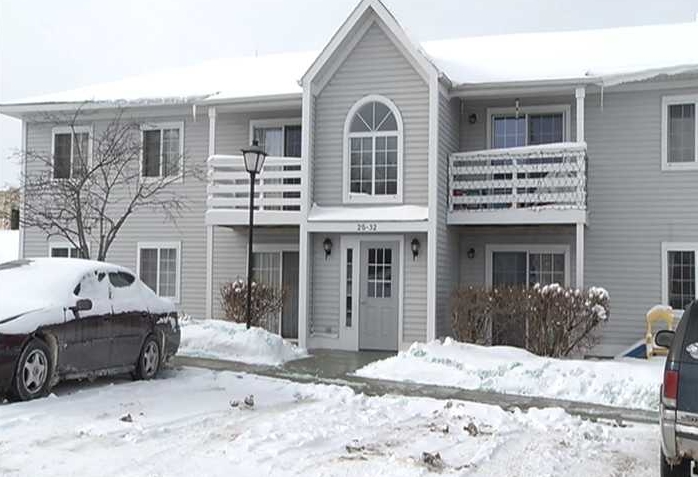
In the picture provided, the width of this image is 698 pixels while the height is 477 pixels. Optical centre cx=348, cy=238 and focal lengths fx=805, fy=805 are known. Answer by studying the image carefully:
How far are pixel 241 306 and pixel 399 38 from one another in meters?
6.50

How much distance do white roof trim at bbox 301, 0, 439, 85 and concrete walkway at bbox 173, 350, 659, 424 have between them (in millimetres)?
5753

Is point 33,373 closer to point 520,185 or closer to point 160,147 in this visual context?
point 520,185

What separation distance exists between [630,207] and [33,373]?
1213cm

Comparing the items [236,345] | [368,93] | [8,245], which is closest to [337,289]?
[236,345]

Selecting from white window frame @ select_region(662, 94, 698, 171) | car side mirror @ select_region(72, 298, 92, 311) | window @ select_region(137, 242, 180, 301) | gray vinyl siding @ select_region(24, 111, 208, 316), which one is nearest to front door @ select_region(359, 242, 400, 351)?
gray vinyl siding @ select_region(24, 111, 208, 316)

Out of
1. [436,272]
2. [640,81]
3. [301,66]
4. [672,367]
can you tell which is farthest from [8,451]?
[301,66]

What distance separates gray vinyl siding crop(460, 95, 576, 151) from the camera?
17.2m

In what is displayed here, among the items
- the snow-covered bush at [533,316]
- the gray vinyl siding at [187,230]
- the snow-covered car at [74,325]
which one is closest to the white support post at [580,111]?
the snow-covered bush at [533,316]

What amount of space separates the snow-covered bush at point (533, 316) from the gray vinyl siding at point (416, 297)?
0.77 metres

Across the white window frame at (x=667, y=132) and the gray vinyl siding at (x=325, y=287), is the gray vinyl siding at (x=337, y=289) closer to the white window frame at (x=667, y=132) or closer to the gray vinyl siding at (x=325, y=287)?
the gray vinyl siding at (x=325, y=287)

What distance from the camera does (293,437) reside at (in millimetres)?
7559

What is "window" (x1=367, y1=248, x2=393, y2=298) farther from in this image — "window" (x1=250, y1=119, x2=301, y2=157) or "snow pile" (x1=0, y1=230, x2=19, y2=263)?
"snow pile" (x1=0, y1=230, x2=19, y2=263)

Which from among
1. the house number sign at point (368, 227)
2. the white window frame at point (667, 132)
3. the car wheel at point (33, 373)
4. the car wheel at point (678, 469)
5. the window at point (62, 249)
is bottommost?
the car wheel at point (678, 469)

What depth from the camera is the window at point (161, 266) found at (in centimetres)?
1956
